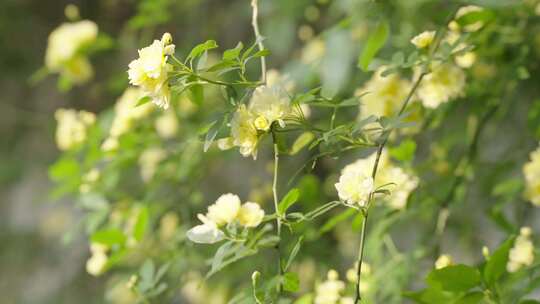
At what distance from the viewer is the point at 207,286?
4.31 ft

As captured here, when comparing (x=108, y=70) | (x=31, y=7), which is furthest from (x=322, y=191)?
(x=31, y=7)

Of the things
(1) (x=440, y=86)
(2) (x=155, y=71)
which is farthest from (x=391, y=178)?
(2) (x=155, y=71)

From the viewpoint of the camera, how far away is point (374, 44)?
30.1 inches

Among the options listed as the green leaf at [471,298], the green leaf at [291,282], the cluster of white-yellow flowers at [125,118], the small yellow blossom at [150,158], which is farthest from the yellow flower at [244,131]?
the small yellow blossom at [150,158]

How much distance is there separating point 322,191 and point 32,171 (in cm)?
116

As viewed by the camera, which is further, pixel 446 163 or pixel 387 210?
pixel 446 163

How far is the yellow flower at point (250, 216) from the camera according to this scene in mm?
633

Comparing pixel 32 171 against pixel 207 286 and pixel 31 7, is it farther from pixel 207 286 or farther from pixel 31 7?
pixel 207 286

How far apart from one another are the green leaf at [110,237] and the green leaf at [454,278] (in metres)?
0.41

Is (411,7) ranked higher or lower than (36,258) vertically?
higher

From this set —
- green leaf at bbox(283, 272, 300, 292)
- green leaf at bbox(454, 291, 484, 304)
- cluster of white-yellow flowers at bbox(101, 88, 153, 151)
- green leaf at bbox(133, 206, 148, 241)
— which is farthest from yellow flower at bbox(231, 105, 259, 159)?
cluster of white-yellow flowers at bbox(101, 88, 153, 151)

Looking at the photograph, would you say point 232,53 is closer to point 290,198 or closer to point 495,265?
point 290,198

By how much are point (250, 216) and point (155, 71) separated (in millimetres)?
141

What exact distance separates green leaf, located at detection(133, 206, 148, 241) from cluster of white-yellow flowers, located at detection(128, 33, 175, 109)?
1.04 ft
